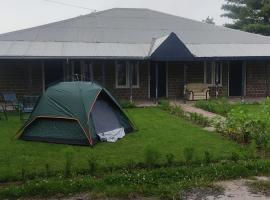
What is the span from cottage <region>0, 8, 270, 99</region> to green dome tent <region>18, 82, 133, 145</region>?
7868mm

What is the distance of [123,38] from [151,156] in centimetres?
1542

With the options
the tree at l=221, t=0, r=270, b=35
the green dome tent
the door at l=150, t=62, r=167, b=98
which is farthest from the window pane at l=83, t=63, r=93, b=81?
the tree at l=221, t=0, r=270, b=35

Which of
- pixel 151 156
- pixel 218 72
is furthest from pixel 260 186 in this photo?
pixel 218 72

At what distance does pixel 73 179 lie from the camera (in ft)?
28.1

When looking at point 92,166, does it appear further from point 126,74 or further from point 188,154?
point 126,74

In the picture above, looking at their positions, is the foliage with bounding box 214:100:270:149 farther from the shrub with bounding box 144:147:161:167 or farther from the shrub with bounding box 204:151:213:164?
the shrub with bounding box 144:147:161:167

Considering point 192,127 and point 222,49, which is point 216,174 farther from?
point 222,49

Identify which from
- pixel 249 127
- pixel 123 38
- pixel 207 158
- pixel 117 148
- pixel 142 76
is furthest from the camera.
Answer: pixel 123 38

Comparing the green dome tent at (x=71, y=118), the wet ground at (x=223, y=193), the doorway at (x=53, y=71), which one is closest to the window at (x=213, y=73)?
the doorway at (x=53, y=71)

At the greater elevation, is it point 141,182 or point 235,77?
point 235,77

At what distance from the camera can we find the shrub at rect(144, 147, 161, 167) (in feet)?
31.0

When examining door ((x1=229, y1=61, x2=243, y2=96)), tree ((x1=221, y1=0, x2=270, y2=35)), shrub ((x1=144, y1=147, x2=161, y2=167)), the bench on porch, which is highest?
tree ((x1=221, y1=0, x2=270, y2=35))

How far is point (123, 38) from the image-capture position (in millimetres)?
24234

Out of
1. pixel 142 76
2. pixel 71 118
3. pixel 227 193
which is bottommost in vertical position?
pixel 227 193
